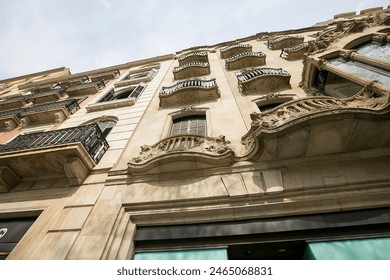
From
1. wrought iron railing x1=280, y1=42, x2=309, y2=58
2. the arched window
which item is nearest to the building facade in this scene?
the arched window

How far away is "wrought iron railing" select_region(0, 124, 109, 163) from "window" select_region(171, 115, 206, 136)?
289 centimetres

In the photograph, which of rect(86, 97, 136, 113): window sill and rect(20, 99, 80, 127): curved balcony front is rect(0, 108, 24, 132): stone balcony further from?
rect(86, 97, 136, 113): window sill

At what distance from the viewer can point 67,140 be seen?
21.2ft

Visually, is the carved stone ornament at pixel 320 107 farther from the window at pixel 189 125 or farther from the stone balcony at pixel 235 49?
the stone balcony at pixel 235 49

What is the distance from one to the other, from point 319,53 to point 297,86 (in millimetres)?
1603

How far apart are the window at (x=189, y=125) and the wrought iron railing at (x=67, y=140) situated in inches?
114

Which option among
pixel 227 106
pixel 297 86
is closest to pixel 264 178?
pixel 227 106

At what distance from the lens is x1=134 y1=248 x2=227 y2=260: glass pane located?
4133 mm

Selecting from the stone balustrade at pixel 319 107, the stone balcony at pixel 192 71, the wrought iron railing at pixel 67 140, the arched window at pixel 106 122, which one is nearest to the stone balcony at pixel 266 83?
the stone balustrade at pixel 319 107

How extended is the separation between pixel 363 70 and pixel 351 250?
218 inches

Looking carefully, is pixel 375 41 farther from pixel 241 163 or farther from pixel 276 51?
pixel 276 51

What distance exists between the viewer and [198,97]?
980 cm

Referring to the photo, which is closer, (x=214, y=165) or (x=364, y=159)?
(x=364, y=159)

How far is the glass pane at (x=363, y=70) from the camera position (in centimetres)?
538
